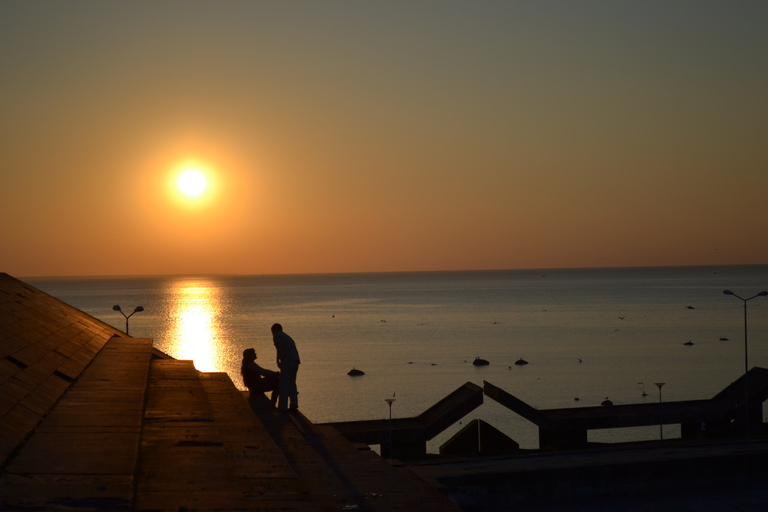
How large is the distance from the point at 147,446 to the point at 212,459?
3.74 ft

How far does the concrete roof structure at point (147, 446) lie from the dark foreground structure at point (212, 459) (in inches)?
1.1

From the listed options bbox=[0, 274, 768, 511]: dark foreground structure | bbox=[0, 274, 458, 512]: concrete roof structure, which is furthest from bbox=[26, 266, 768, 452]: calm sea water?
bbox=[0, 274, 458, 512]: concrete roof structure

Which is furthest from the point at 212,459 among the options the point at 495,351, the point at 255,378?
the point at 495,351

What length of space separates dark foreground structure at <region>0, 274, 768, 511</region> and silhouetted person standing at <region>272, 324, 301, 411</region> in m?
0.45

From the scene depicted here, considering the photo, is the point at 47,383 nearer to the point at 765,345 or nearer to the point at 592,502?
the point at 592,502

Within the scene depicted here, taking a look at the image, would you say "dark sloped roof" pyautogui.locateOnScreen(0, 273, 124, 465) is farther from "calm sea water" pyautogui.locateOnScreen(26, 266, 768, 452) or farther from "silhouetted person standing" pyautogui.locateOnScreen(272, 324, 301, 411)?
"calm sea water" pyautogui.locateOnScreen(26, 266, 768, 452)

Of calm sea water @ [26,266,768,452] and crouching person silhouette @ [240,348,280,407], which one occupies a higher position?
crouching person silhouette @ [240,348,280,407]

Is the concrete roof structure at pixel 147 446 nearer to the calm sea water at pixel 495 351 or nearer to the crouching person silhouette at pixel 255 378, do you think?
the crouching person silhouette at pixel 255 378

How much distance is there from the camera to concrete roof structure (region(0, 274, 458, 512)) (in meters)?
7.17

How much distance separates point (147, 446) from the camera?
9.59 meters

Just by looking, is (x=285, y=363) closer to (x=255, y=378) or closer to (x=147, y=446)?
(x=255, y=378)

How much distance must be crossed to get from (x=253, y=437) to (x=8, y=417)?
4.47m

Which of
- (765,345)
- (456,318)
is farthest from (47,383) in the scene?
(456,318)

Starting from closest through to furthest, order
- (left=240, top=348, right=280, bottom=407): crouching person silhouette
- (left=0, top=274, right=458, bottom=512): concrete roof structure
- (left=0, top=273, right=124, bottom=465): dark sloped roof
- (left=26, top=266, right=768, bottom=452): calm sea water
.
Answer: (left=0, top=274, right=458, bottom=512): concrete roof structure, (left=0, top=273, right=124, bottom=465): dark sloped roof, (left=240, top=348, right=280, bottom=407): crouching person silhouette, (left=26, top=266, right=768, bottom=452): calm sea water
